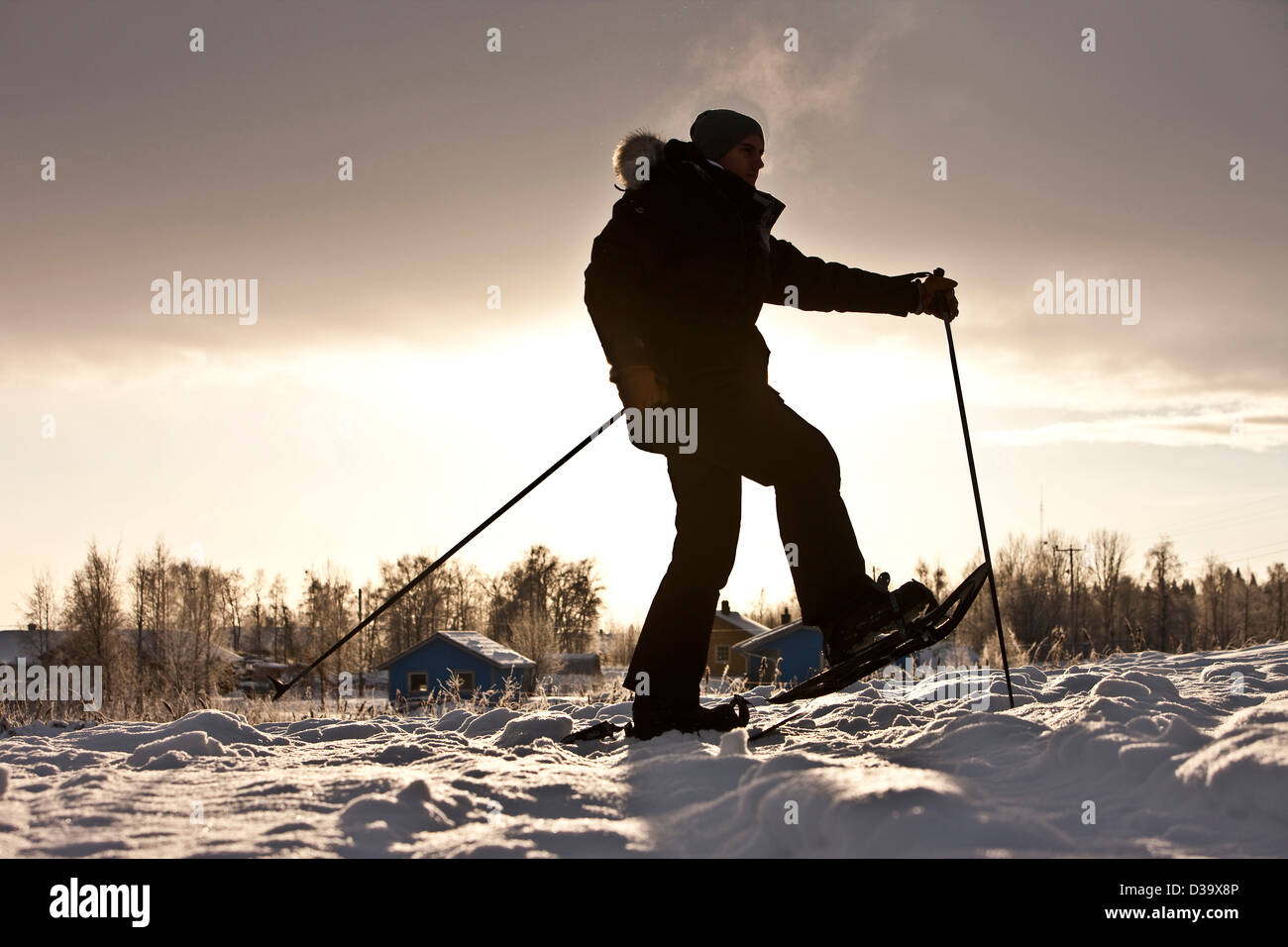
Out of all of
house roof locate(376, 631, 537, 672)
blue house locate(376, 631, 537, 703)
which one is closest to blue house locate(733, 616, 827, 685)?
blue house locate(376, 631, 537, 703)

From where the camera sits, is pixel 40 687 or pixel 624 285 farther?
pixel 40 687

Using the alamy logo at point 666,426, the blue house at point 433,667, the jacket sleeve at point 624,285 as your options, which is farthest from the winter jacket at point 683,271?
the blue house at point 433,667

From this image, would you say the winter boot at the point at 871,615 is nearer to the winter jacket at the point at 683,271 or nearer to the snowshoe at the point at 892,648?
the snowshoe at the point at 892,648

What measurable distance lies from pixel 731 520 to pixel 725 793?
1508 millimetres

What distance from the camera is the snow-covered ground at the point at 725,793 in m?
1.64

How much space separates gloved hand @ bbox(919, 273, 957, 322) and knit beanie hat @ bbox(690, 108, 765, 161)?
37.8 inches

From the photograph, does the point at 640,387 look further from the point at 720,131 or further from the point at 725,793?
the point at 725,793

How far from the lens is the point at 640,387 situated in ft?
10.3
